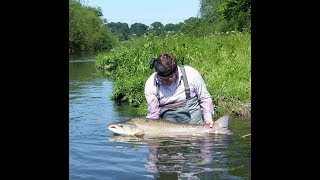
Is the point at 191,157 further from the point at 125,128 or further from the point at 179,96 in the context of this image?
the point at 125,128

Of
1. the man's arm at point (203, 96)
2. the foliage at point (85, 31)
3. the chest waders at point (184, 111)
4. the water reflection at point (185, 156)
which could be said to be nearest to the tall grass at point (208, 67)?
the chest waders at point (184, 111)

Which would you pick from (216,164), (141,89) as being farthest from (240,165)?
(141,89)

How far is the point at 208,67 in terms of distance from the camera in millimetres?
15586

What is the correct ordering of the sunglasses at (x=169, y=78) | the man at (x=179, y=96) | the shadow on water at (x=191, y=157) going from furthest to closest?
1. the man at (x=179, y=96)
2. the sunglasses at (x=169, y=78)
3. the shadow on water at (x=191, y=157)

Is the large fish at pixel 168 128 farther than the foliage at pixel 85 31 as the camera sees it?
No

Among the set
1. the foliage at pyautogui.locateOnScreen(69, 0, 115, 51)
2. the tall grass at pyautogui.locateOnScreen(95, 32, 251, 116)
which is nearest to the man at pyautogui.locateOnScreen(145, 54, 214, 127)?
the tall grass at pyautogui.locateOnScreen(95, 32, 251, 116)

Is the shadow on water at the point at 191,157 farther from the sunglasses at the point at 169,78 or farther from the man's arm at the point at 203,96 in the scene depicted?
the sunglasses at the point at 169,78

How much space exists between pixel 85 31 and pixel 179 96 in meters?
86.9

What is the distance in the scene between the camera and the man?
24.0ft

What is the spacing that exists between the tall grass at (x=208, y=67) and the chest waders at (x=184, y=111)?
3.76 m

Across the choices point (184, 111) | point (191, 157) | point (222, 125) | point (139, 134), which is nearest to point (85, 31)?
point (139, 134)

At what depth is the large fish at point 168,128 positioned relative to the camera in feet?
23.6
